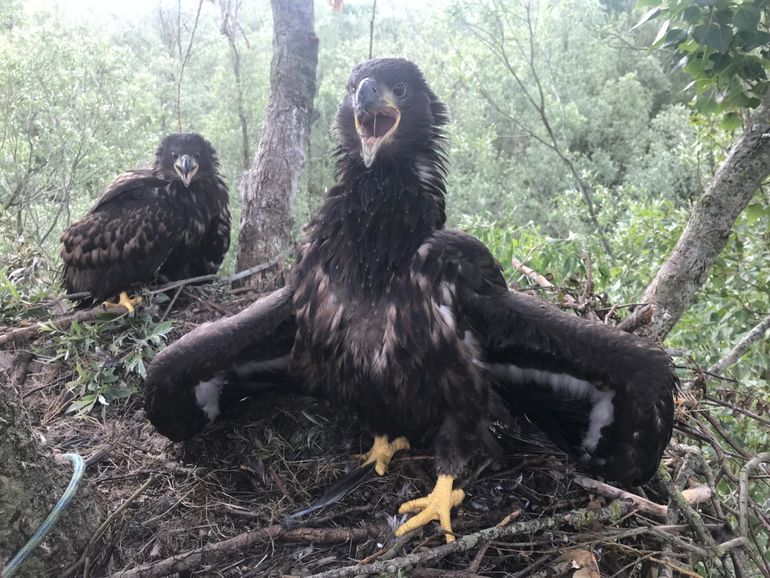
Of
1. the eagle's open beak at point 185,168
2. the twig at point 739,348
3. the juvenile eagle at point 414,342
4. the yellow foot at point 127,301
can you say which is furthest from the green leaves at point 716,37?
the yellow foot at point 127,301

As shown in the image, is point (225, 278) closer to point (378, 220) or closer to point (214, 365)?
point (214, 365)

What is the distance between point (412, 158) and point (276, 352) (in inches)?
45.4

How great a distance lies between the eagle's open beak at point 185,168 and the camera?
4.82 meters

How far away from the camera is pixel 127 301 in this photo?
4461 mm

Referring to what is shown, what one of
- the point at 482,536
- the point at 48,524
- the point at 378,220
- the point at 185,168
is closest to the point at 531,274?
the point at 378,220

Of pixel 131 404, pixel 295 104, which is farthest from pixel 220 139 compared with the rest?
pixel 131 404

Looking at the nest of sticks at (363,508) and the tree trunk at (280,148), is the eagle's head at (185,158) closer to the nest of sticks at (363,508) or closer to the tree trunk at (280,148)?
the tree trunk at (280,148)

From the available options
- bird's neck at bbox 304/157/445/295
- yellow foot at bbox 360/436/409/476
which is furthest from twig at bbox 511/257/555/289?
yellow foot at bbox 360/436/409/476

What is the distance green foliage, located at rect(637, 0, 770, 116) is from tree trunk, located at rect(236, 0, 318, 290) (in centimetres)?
296

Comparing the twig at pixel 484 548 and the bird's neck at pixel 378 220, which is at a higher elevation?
the bird's neck at pixel 378 220

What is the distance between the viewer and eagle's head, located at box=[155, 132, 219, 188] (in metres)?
4.85

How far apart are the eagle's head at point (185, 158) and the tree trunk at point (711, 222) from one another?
11.5ft

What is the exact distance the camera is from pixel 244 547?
249 centimetres

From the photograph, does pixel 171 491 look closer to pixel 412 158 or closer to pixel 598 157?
pixel 412 158
